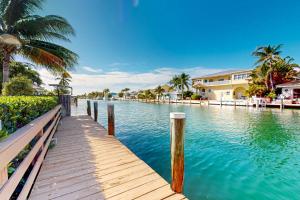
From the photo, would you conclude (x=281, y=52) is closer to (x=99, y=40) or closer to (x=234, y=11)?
(x=234, y=11)

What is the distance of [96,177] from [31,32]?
1014cm

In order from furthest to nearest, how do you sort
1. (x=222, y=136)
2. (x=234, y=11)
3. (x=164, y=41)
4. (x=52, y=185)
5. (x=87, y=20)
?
(x=164, y=41), (x=234, y=11), (x=87, y=20), (x=222, y=136), (x=52, y=185)

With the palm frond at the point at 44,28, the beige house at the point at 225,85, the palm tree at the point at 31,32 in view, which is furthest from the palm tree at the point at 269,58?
the palm tree at the point at 31,32

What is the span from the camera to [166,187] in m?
2.82

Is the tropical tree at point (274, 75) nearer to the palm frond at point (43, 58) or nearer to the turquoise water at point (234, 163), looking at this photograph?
the turquoise water at point (234, 163)

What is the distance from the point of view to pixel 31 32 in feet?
30.9

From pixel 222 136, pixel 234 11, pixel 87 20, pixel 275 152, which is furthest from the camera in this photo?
pixel 234 11

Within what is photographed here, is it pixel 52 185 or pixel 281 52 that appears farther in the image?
pixel 281 52

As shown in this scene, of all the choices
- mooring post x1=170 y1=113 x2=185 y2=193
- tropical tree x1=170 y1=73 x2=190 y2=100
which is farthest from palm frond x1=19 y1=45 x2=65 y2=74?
tropical tree x1=170 y1=73 x2=190 y2=100

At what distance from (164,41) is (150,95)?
3114cm

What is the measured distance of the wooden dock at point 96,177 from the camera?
8.45ft

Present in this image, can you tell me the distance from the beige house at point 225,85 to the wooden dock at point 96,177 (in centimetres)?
3139

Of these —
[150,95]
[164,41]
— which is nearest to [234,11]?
[164,41]

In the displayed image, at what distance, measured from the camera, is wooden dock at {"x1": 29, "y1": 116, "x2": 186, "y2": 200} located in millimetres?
2576
